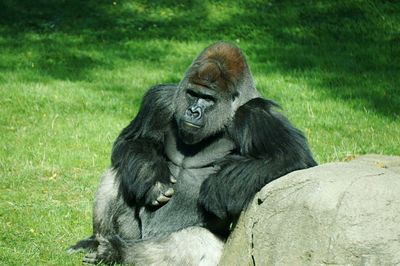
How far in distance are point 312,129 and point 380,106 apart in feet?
3.96

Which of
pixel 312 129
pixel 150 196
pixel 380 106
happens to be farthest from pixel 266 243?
pixel 380 106

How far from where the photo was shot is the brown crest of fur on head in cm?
523

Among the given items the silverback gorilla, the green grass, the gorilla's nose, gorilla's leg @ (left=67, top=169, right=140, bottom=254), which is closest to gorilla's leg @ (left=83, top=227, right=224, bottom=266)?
the silverback gorilla

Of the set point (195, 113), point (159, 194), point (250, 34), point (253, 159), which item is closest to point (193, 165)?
point (159, 194)

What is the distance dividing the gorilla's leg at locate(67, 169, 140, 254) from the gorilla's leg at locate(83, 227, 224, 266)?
262 mm

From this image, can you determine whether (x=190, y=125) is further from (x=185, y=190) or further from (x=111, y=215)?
(x=111, y=215)

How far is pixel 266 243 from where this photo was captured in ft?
14.9

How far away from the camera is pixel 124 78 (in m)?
11.2

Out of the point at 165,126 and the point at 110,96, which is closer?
the point at 165,126

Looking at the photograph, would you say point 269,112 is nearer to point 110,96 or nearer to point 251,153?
point 251,153

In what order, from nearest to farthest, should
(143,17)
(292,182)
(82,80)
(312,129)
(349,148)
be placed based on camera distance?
1. (292,182)
2. (349,148)
3. (312,129)
4. (82,80)
5. (143,17)

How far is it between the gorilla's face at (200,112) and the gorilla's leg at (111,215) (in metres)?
0.70

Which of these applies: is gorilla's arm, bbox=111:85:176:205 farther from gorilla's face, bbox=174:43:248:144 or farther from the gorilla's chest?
gorilla's face, bbox=174:43:248:144

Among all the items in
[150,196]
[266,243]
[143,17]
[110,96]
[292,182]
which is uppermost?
[292,182]
